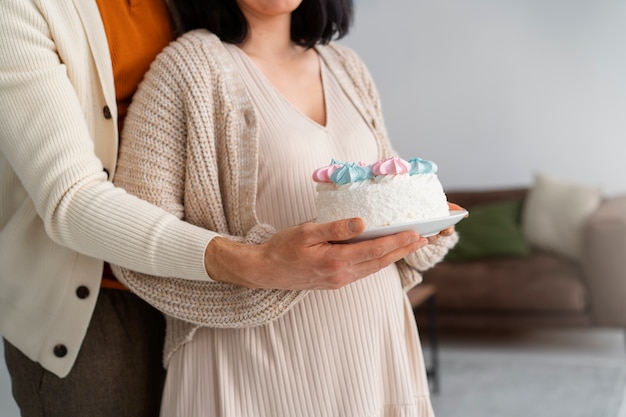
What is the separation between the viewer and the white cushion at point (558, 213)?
15.8 feet

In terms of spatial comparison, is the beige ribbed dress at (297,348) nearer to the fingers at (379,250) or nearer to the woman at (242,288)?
the woman at (242,288)

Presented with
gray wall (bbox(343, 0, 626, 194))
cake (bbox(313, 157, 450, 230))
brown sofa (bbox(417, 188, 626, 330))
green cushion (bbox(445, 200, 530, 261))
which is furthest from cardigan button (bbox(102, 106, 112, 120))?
gray wall (bbox(343, 0, 626, 194))

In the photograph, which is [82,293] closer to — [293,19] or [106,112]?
[106,112]

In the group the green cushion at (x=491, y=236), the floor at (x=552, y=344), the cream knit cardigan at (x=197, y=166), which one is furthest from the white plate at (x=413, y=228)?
the green cushion at (x=491, y=236)

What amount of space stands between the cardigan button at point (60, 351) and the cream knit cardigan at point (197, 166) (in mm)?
160

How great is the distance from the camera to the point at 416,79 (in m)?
6.05

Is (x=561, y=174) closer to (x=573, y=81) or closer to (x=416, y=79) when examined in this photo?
(x=573, y=81)

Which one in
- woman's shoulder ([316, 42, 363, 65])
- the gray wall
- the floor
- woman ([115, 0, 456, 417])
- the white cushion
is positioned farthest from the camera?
the gray wall

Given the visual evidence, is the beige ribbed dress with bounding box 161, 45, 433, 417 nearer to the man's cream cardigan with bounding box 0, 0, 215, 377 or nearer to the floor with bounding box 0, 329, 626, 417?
the man's cream cardigan with bounding box 0, 0, 215, 377

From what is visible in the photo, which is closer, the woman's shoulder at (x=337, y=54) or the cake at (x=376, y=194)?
the cake at (x=376, y=194)

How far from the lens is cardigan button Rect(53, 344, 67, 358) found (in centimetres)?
125

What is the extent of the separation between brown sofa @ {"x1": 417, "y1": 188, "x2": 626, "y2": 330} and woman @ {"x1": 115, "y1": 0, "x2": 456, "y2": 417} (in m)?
3.45

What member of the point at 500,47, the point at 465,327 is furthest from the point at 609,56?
the point at 465,327

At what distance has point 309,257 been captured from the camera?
3.39 feet
